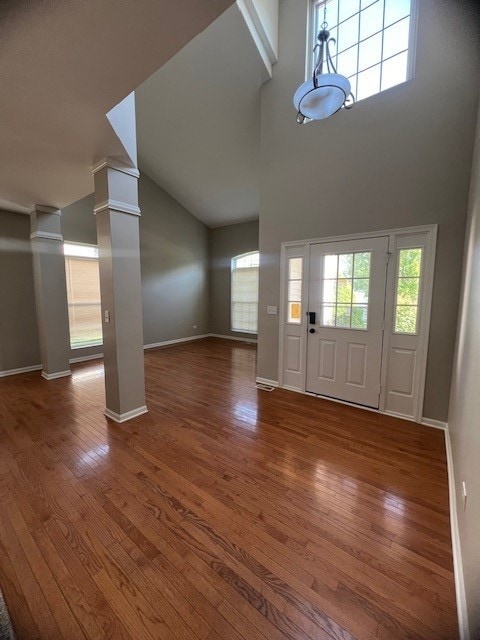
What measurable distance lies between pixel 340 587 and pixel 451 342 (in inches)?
94.2

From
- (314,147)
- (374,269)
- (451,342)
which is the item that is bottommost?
(451,342)

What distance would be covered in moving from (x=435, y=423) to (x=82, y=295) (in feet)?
19.5

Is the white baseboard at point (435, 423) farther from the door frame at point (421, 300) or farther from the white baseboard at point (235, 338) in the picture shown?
the white baseboard at point (235, 338)

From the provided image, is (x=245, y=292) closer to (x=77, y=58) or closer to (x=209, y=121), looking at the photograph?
(x=209, y=121)

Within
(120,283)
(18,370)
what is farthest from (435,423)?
(18,370)

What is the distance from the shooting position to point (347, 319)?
3225 millimetres

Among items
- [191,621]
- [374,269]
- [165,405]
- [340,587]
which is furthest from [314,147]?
[191,621]

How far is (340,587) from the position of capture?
128 centimetres

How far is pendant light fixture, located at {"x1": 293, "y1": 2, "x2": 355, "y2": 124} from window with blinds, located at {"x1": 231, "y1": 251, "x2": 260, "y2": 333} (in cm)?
483

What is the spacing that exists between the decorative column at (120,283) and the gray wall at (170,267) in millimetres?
Result: 3488

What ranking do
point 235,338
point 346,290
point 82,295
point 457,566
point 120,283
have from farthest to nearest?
1. point 235,338
2. point 82,295
3. point 346,290
4. point 120,283
5. point 457,566

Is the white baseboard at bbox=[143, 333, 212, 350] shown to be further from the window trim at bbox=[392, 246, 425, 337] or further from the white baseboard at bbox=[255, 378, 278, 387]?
the window trim at bbox=[392, 246, 425, 337]

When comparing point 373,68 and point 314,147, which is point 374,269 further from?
point 373,68

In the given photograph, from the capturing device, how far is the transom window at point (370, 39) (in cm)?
282
